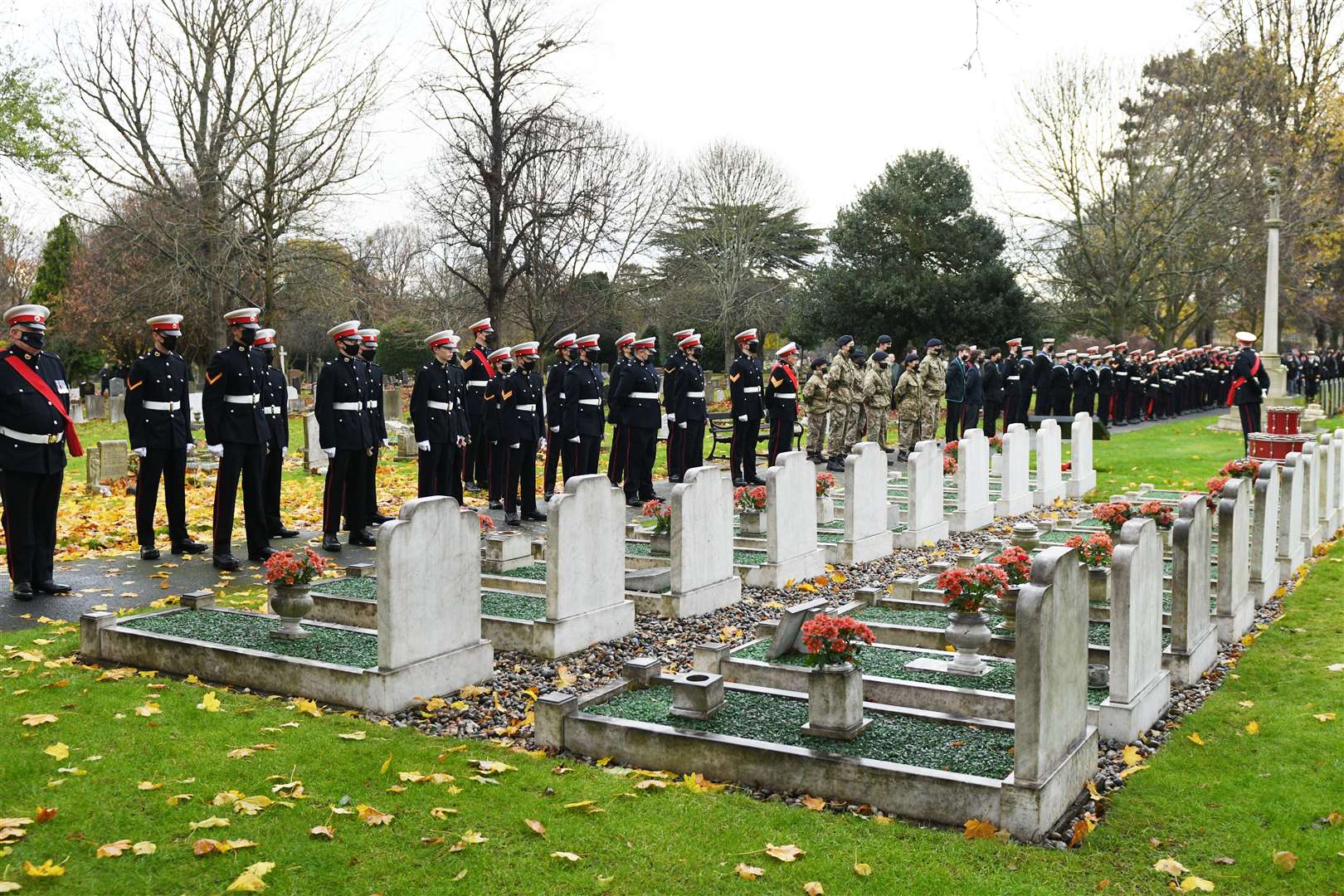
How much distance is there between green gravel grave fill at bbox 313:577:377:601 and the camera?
360 inches

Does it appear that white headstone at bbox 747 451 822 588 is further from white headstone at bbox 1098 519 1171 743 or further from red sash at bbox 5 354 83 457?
red sash at bbox 5 354 83 457

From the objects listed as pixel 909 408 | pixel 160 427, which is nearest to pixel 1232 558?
pixel 160 427

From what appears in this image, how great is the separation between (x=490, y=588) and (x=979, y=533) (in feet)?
22.6

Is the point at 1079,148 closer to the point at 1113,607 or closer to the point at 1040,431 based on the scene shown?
the point at 1040,431

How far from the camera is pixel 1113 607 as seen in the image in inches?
241

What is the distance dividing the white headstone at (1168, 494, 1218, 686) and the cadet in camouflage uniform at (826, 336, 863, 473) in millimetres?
12492

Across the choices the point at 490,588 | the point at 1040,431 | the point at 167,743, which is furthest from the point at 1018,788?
the point at 1040,431

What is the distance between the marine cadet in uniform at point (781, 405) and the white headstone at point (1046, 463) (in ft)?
12.5

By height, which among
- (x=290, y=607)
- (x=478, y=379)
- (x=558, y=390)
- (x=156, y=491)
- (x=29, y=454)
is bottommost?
(x=290, y=607)

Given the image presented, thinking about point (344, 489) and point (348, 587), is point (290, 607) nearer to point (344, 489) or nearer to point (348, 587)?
point (348, 587)

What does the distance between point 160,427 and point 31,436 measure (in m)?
1.77

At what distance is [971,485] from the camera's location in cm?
1386

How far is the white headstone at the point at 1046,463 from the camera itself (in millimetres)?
15945

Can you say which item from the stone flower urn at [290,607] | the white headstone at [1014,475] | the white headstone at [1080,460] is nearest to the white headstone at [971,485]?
the white headstone at [1014,475]
